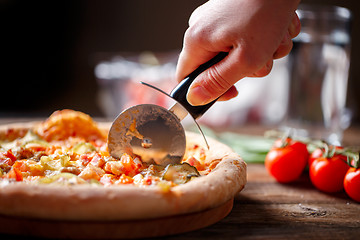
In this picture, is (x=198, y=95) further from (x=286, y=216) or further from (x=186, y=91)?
(x=286, y=216)

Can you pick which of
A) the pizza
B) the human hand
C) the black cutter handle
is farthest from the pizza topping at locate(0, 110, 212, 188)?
the human hand

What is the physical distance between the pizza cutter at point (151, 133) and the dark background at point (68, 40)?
588 cm

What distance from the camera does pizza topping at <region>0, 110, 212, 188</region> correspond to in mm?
2014

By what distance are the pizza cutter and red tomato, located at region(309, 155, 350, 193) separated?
104 centimetres

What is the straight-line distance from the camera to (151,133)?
2.37 m

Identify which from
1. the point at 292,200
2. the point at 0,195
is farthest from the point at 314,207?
the point at 0,195

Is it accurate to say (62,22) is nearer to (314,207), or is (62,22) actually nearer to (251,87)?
(251,87)

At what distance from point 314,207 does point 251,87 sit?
387 cm

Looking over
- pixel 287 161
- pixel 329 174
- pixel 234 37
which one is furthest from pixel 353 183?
pixel 234 37

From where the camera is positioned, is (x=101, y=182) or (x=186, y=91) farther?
(x=186, y=91)

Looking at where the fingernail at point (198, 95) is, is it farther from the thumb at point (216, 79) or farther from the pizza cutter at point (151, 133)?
the pizza cutter at point (151, 133)

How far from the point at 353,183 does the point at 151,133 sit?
136 cm

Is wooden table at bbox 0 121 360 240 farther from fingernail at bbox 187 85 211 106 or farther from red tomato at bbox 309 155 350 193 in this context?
fingernail at bbox 187 85 211 106

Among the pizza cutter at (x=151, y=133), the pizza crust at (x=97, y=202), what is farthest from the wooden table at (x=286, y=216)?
the pizza cutter at (x=151, y=133)
